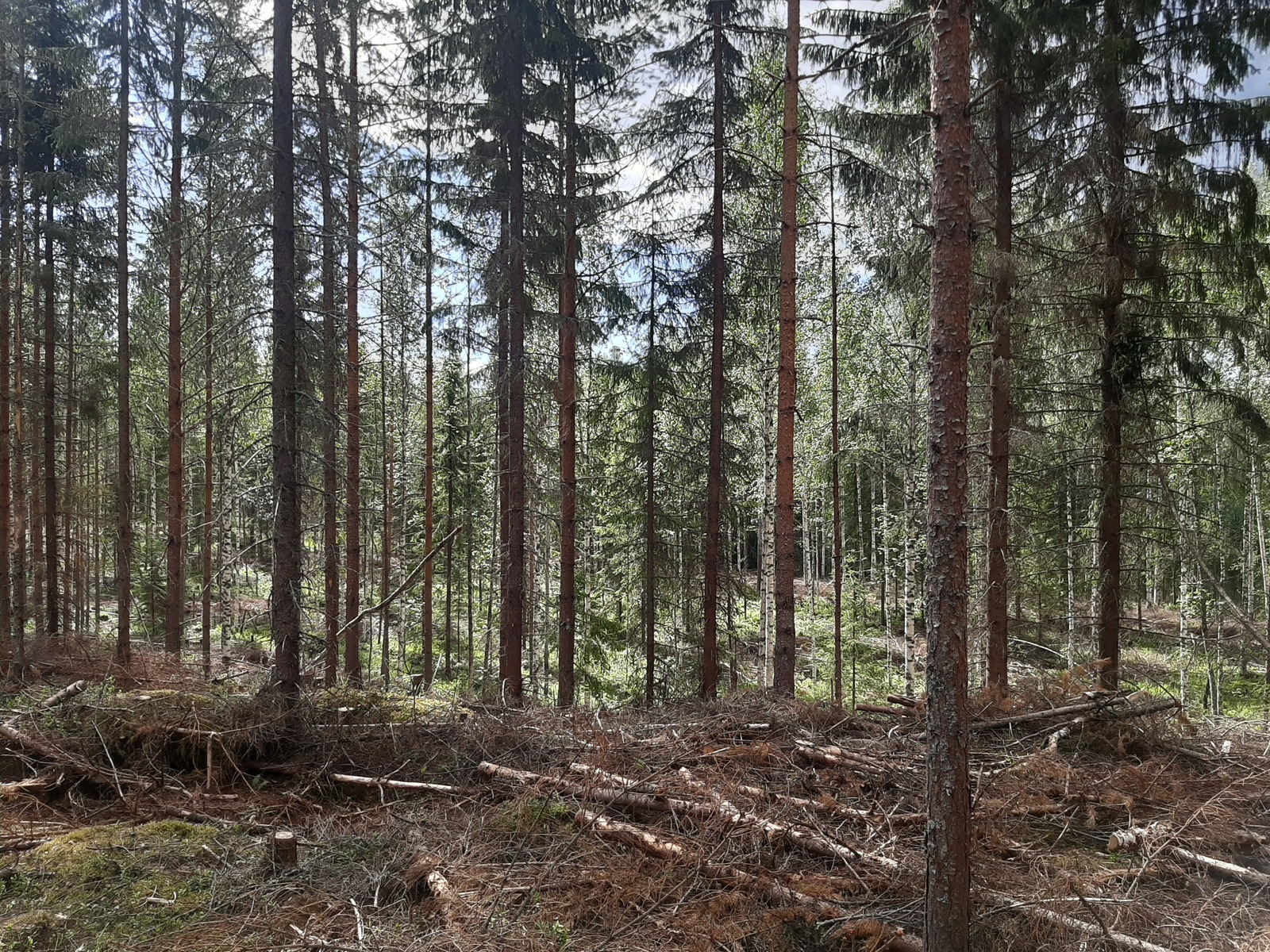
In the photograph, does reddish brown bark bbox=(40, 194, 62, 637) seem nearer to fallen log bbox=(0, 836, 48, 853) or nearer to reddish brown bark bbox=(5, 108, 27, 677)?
reddish brown bark bbox=(5, 108, 27, 677)

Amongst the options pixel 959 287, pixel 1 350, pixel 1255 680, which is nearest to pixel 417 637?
pixel 1 350

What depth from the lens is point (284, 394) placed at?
7859 mm

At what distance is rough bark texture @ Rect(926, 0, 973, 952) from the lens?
12.4ft

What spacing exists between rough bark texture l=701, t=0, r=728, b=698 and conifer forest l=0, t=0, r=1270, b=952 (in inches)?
3.8

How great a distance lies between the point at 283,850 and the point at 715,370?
9.21 meters

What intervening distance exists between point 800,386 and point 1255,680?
56.2 ft

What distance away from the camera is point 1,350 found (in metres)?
12.7

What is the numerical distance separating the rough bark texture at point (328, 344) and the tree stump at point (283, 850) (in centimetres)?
245

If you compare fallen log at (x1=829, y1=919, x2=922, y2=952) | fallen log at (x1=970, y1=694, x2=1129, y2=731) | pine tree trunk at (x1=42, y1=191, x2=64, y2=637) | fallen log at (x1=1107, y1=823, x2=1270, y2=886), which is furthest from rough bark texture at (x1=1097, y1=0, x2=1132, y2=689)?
pine tree trunk at (x1=42, y1=191, x2=64, y2=637)

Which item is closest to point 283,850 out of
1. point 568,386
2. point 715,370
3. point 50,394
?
point 568,386

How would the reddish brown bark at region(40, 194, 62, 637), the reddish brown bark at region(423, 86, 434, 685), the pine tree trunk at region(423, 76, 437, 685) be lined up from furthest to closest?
the reddish brown bark at region(423, 86, 434, 685), the pine tree trunk at region(423, 76, 437, 685), the reddish brown bark at region(40, 194, 62, 637)

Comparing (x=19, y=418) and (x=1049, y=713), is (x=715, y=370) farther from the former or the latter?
(x=19, y=418)

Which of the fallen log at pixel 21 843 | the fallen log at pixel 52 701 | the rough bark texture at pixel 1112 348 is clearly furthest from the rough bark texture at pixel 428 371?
the rough bark texture at pixel 1112 348

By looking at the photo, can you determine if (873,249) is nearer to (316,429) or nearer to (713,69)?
(713,69)
